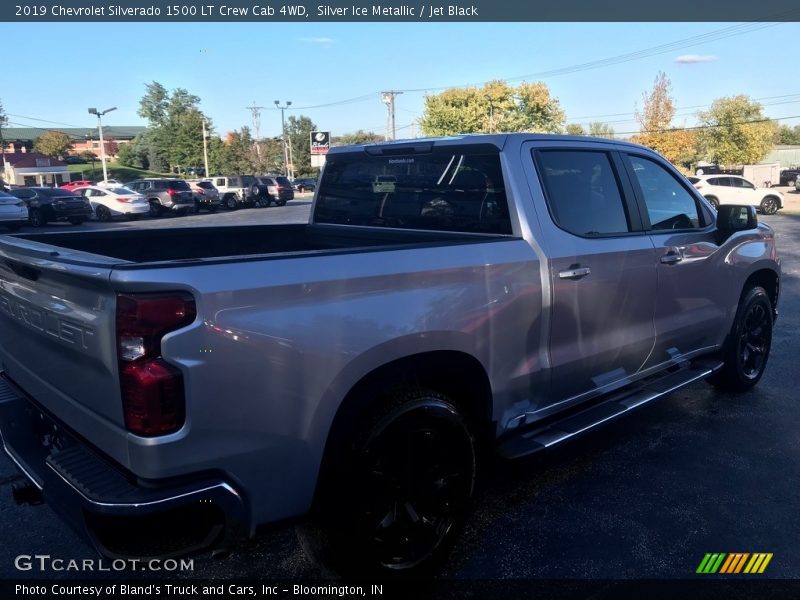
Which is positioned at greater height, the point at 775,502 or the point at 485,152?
the point at 485,152

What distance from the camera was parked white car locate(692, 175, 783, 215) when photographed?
26.9m

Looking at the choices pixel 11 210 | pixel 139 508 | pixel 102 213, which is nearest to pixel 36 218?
pixel 11 210

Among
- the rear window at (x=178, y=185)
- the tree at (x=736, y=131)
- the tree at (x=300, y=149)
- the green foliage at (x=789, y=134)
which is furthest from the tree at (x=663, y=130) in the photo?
the green foliage at (x=789, y=134)

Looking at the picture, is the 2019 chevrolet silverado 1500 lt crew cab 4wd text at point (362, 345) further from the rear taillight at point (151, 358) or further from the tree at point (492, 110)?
the tree at point (492, 110)

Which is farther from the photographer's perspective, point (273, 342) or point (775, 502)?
point (775, 502)

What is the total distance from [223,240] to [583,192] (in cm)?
229

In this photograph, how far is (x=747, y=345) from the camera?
5.16m

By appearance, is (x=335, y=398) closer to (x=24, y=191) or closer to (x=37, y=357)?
(x=37, y=357)

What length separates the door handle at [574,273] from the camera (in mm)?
3262

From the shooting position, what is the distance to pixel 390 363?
8.42 ft

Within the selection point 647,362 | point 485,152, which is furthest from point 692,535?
point 485,152

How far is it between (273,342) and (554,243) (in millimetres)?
1687

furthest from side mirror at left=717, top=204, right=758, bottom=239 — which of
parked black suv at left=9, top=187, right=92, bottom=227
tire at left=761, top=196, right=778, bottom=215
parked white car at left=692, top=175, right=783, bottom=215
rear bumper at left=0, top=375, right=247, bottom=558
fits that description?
parked black suv at left=9, top=187, right=92, bottom=227

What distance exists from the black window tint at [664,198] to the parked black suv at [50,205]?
2700 cm
